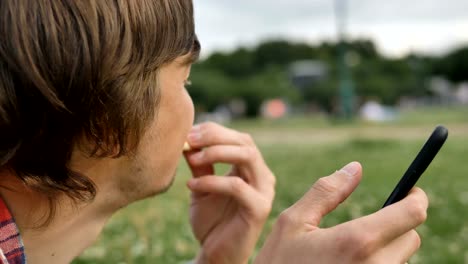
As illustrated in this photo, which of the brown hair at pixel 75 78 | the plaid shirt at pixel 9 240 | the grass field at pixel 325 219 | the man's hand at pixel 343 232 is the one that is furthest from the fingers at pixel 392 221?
the grass field at pixel 325 219

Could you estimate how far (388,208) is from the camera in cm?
74

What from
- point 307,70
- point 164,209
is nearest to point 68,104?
point 164,209

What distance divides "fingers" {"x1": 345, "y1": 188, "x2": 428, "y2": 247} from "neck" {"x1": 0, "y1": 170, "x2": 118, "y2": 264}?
0.46 m

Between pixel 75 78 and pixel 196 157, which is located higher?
pixel 75 78

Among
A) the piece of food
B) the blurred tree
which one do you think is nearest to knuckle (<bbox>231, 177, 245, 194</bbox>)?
the piece of food

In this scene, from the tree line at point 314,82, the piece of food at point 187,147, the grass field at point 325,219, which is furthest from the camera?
the tree line at point 314,82

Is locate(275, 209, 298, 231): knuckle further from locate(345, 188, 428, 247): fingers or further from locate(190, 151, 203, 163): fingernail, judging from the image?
locate(190, 151, 203, 163): fingernail

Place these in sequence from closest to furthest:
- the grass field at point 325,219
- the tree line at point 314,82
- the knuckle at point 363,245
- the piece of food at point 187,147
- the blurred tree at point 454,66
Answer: the knuckle at point 363,245, the piece of food at point 187,147, the grass field at point 325,219, the tree line at point 314,82, the blurred tree at point 454,66

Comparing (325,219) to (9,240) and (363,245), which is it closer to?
(9,240)

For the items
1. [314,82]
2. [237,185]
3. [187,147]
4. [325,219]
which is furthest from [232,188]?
[314,82]

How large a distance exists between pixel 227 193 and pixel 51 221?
1.65ft

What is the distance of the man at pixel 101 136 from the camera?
784mm

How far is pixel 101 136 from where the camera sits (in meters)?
0.93

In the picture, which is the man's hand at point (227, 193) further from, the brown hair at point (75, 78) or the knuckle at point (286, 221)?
the knuckle at point (286, 221)
